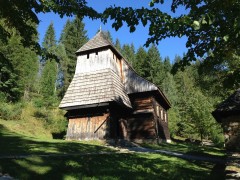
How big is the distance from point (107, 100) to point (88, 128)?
3082 mm

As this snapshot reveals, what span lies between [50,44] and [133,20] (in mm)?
68583

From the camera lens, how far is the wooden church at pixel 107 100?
22.0 metres

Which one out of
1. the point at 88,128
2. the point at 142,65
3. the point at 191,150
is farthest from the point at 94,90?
the point at 142,65

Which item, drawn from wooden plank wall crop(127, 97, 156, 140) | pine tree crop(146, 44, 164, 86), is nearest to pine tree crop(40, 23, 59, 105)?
wooden plank wall crop(127, 97, 156, 140)

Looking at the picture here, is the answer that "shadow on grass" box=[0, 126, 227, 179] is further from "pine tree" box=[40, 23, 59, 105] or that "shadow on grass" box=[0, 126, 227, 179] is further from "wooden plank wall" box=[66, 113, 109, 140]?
"wooden plank wall" box=[66, 113, 109, 140]

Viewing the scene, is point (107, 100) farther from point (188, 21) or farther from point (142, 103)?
point (188, 21)

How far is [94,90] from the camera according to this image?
75.5 ft

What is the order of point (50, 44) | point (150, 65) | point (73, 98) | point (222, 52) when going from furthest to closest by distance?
1. point (50, 44)
2. point (150, 65)
3. point (73, 98)
4. point (222, 52)

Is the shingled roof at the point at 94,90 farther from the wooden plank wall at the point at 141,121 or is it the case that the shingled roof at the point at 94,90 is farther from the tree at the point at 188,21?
the tree at the point at 188,21

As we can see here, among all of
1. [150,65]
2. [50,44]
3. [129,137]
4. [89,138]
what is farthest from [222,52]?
[50,44]

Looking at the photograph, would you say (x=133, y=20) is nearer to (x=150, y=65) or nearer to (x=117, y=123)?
(x=117, y=123)

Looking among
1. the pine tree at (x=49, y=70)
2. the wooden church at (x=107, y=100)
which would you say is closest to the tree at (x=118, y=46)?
the pine tree at (x=49, y=70)

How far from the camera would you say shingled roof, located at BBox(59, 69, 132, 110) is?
22062mm

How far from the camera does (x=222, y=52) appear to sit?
22.7ft
